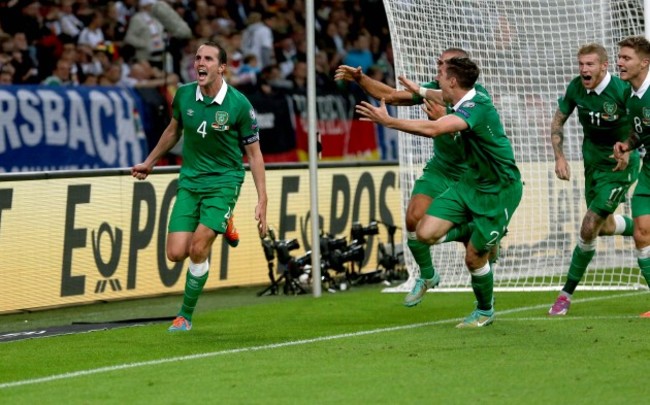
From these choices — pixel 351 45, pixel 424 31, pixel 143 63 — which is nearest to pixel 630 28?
pixel 424 31

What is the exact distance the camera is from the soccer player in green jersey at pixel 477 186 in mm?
10367

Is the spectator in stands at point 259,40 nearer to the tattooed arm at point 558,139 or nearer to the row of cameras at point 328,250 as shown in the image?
the row of cameras at point 328,250

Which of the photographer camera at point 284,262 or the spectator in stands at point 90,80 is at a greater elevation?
the spectator in stands at point 90,80

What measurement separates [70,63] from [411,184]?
5330 mm

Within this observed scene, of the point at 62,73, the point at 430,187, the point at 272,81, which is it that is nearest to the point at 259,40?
the point at 272,81

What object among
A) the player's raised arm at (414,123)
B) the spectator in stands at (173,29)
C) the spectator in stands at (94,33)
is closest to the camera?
the player's raised arm at (414,123)

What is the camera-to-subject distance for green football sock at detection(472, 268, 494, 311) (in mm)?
10734

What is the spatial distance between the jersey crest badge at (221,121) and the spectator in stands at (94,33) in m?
8.20

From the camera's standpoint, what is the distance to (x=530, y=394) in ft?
25.0

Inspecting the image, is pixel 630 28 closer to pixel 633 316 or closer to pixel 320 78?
pixel 633 316

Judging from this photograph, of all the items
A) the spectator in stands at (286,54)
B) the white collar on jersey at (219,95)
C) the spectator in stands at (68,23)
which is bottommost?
the white collar on jersey at (219,95)

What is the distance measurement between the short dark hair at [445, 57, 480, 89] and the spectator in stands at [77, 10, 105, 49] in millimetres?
9487

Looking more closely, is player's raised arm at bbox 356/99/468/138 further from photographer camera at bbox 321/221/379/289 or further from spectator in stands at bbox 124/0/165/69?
spectator in stands at bbox 124/0/165/69

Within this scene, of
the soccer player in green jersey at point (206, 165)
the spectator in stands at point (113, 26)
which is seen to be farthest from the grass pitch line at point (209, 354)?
the spectator in stands at point (113, 26)
